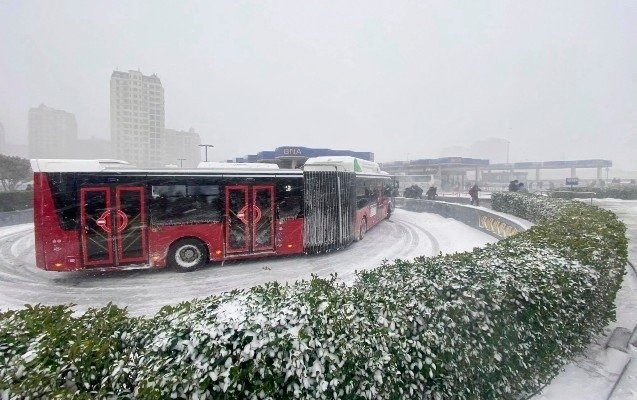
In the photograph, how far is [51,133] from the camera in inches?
4459

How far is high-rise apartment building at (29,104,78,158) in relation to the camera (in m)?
108

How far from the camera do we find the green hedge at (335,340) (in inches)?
89.3

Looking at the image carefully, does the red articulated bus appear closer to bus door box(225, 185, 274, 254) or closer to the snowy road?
bus door box(225, 185, 274, 254)

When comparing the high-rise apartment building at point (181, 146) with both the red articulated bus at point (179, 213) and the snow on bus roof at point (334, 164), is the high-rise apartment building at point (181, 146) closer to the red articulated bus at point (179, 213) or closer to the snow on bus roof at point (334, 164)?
the snow on bus roof at point (334, 164)

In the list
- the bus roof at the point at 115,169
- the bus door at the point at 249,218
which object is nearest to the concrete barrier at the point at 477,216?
the bus door at the point at 249,218

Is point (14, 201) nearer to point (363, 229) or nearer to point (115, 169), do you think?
point (115, 169)

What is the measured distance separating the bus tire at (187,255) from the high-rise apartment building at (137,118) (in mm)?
101398

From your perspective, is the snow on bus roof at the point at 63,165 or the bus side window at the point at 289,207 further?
the bus side window at the point at 289,207

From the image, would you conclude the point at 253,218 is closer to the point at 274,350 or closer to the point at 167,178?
the point at 167,178

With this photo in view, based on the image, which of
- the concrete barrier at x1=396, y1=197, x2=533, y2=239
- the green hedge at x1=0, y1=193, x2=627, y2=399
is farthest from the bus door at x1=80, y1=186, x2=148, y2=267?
the concrete barrier at x1=396, y1=197, x2=533, y2=239

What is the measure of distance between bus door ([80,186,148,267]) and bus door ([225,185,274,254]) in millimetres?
2366

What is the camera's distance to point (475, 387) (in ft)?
10.3

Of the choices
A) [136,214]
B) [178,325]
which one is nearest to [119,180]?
[136,214]

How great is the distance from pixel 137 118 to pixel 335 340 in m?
120
